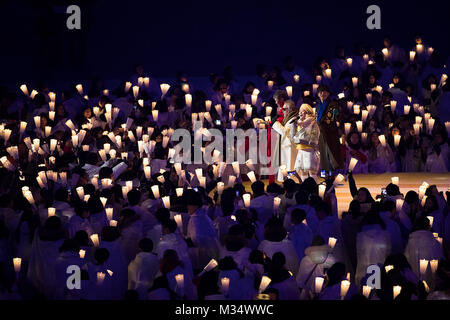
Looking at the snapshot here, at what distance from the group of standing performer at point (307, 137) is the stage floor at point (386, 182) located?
18.4 inches

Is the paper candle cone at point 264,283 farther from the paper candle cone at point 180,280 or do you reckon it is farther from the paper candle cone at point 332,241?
the paper candle cone at point 332,241

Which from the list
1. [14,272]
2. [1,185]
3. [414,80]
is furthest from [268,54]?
[14,272]

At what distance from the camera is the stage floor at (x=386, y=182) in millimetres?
15492

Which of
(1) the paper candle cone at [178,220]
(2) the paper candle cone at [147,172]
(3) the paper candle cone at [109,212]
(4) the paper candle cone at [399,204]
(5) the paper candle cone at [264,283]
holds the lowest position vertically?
(5) the paper candle cone at [264,283]

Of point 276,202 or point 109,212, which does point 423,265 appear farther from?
point 109,212

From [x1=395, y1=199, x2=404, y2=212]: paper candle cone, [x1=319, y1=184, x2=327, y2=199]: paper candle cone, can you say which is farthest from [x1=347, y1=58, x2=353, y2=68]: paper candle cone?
[x1=395, y1=199, x2=404, y2=212]: paper candle cone

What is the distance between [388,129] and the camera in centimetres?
1764

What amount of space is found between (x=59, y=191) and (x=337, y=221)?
148 inches

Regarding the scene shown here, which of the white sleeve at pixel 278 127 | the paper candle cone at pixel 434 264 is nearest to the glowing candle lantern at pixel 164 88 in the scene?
the white sleeve at pixel 278 127

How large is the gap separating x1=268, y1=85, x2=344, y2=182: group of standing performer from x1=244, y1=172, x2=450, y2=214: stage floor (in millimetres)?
467

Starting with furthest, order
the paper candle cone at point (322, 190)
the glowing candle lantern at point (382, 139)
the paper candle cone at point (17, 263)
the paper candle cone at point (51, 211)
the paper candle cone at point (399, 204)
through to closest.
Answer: the glowing candle lantern at point (382, 139) → the paper candle cone at point (322, 190) → the paper candle cone at point (399, 204) → the paper candle cone at point (51, 211) → the paper candle cone at point (17, 263)

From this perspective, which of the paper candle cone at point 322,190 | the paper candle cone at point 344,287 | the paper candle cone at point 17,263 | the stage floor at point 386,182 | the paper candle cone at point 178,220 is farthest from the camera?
the stage floor at point 386,182

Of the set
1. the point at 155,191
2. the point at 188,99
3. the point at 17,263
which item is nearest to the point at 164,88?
the point at 188,99

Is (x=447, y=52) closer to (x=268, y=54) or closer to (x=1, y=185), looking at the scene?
(x=268, y=54)
